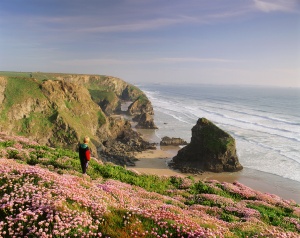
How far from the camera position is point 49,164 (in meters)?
17.9

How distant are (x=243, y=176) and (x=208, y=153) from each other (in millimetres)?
8612

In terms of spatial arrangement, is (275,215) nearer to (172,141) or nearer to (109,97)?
(172,141)

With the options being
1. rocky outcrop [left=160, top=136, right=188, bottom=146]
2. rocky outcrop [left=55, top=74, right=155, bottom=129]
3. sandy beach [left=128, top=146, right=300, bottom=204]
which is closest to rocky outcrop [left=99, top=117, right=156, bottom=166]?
sandy beach [left=128, top=146, right=300, bottom=204]

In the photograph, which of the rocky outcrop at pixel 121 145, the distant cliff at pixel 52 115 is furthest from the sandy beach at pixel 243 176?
the distant cliff at pixel 52 115

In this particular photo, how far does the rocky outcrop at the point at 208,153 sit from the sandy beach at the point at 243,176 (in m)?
2.08

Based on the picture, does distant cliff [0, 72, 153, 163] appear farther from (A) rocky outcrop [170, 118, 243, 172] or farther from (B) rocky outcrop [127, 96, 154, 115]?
(B) rocky outcrop [127, 96, 154, 115]

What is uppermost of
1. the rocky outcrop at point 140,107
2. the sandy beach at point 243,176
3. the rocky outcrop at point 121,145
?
the rocky outcrop at point 140,107

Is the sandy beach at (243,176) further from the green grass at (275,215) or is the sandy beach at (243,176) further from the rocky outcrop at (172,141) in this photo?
the green grass at (275,215)

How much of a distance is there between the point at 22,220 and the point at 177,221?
4.63 m

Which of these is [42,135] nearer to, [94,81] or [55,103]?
[55,103]

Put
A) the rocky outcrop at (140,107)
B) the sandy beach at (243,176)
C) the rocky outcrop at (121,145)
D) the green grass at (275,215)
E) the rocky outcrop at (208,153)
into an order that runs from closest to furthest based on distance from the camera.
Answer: the green grass at (275,215) → the sandy beach at (243,176) → the rocky outcrop at (208,153) → the rocky outcrop at (121,145) → the rocky outcrop at (140,107)

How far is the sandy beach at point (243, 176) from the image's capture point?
4568cm

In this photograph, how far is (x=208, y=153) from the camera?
57688 mm

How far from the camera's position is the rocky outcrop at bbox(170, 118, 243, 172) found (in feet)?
184
